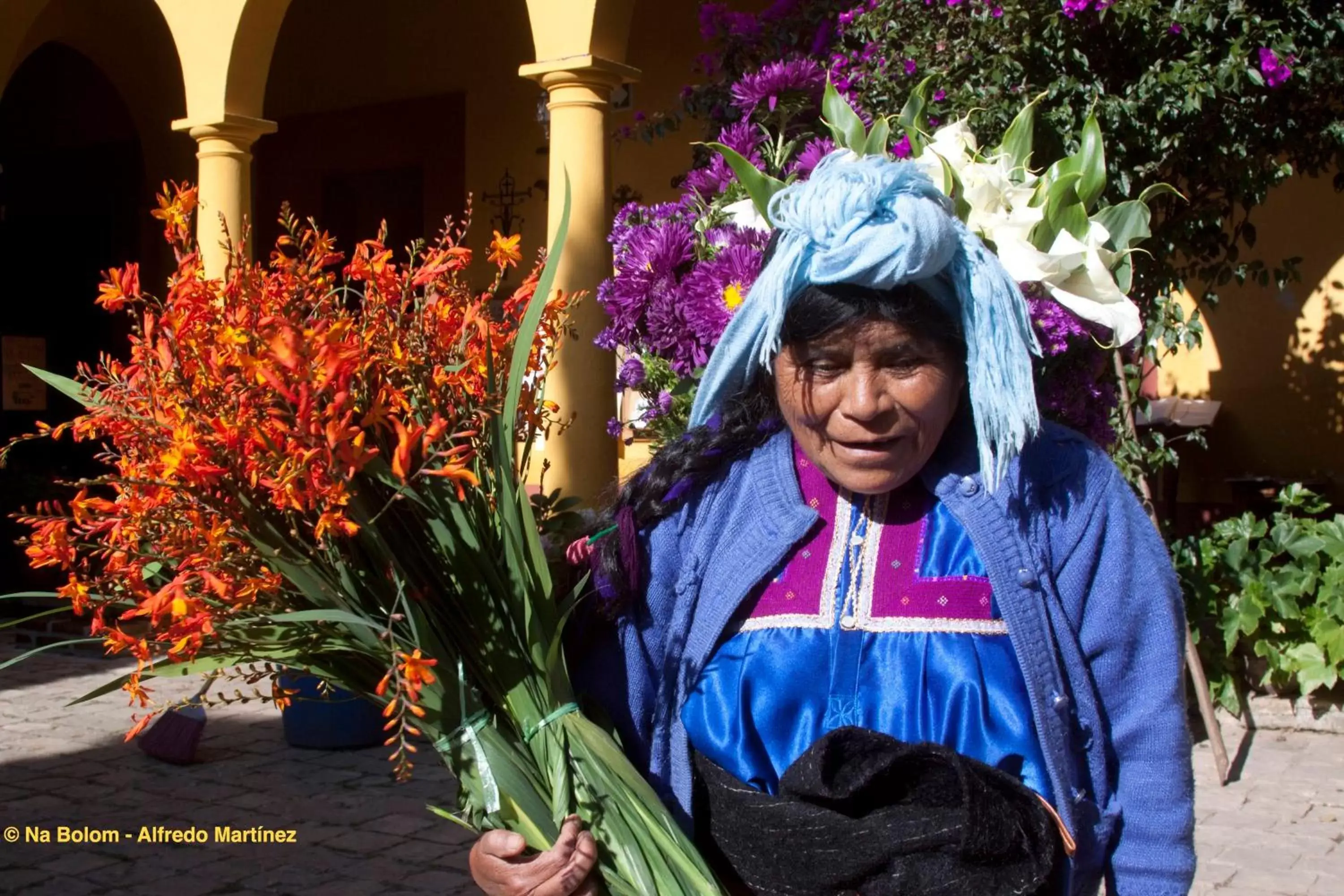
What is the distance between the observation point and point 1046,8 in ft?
13.7

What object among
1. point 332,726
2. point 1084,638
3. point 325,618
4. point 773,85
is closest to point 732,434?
point 1084,638

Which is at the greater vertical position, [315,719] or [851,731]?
[851,731]

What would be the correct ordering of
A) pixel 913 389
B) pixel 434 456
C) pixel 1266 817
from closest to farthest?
pixel 434 456 < pixel 913 389 < pixel 1266 817

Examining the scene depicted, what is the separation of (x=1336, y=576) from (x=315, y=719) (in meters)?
4.18

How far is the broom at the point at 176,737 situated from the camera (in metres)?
5.35

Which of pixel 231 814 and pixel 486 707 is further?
pixel 231 814

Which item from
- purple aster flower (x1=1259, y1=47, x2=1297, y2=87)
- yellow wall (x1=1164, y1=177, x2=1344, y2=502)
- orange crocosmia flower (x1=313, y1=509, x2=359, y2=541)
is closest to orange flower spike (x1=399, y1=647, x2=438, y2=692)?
orange crocosmia flower (x1=313, y1=509, x2=359, y2=541)

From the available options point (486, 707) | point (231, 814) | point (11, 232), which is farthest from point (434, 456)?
point (11, 232)

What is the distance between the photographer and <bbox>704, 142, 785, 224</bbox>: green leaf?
1.74m

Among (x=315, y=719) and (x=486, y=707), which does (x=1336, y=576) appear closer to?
(x=315, y=719)

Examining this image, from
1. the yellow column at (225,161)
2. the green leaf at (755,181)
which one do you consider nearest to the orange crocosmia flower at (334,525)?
the green leaf at (755,181)

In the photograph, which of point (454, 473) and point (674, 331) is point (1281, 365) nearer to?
point (674, 331)

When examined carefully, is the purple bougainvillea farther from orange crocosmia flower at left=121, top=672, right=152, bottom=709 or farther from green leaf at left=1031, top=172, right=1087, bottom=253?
orange crocosmia flower at left=121, top=672, right=152, bottom=709

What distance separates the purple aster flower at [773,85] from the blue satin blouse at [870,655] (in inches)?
42.8
